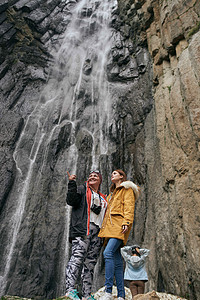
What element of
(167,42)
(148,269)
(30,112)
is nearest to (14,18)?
(30,112)

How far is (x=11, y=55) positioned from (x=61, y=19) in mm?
6740

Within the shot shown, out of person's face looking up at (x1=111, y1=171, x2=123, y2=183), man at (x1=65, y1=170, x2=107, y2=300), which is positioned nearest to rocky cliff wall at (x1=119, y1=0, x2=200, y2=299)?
person's face looking up at (x1=111, y1=171, x2=123, y2=183)

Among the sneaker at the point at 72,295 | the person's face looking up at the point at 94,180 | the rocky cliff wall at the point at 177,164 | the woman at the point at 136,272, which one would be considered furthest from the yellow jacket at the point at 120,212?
the rocky cliff wall at the point at 177,164

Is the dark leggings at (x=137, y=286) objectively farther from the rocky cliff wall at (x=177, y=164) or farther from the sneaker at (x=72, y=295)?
the sneaker at (x=72, y=295)

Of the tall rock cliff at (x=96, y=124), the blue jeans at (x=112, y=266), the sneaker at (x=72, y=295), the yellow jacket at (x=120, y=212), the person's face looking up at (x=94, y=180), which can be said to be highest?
the tall rock cliff at (x=96, y=124)

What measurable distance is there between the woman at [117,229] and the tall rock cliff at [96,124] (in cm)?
254

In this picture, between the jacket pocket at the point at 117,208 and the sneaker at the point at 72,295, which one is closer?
the sneaker at the point at 72,295

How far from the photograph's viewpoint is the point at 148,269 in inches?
336

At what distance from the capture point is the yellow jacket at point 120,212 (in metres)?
3.73

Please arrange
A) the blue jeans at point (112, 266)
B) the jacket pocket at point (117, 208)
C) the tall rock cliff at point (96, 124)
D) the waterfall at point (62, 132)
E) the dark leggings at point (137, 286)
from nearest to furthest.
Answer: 1. the blue jeans at point (112, 266)
2. the jacket pocket at point (117, 208)
3. the dark leggings at point (137, 286)
4. the tall rock cliff at point (96, 124)
5. the waterfall at point (62, 132)

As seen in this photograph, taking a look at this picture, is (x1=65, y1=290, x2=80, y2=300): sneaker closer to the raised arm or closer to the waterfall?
the raised arm

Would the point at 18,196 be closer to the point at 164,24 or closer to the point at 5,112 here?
the point at 5,112

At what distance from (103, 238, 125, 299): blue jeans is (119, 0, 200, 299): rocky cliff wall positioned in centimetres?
248

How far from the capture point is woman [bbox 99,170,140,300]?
3578 mm
